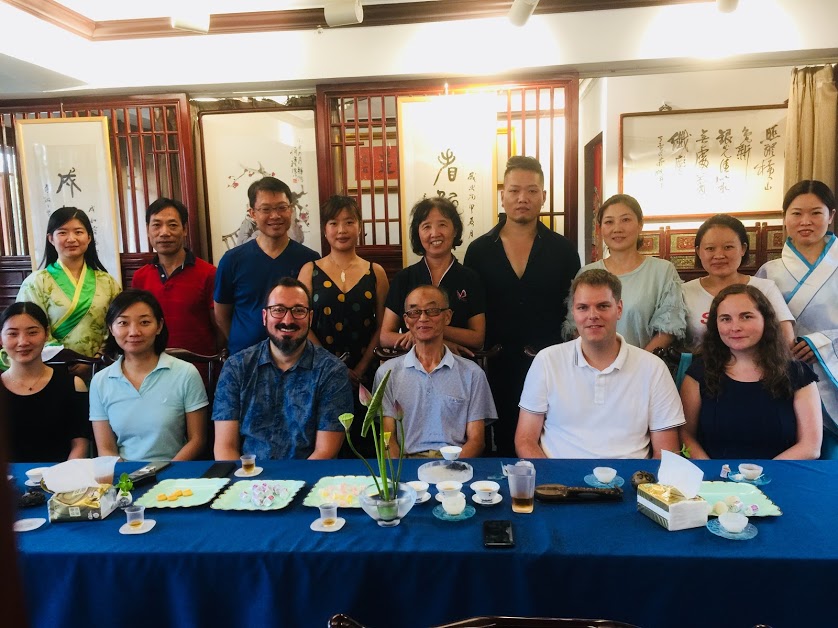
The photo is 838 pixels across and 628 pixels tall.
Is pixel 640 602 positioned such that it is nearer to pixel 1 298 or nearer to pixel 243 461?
pixel 243 461

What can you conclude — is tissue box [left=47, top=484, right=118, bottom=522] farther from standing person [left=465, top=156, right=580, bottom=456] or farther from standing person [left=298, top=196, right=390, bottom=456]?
standing person [left=465, top=156, right=580, bottom=456]

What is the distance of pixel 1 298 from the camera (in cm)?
378

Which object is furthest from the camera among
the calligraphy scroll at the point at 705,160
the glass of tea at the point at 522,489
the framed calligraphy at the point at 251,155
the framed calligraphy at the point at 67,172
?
the calligraphy scroll at the point at 705,160

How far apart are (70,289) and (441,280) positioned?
1.71 metres

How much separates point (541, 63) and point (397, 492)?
2637 mm

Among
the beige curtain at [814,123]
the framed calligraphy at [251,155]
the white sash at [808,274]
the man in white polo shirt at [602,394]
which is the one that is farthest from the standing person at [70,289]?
the beige curtain at [814,123]

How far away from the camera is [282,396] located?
6.81 ft

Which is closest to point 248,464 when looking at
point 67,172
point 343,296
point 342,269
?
point 343,296

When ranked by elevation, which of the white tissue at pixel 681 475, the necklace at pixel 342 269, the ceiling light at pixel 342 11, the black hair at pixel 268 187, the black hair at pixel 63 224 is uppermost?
the ceiling light at pixel 342 11

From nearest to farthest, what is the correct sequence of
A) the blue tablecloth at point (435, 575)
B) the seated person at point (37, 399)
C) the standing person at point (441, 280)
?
the blue tablecloth at point (435, 575), the seated person at point (37, 399), the standing person at point (441, 280)

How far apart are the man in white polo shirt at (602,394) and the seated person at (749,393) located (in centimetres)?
13

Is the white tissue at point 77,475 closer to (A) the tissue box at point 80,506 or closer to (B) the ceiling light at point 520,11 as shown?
(A) the tissue box at point 80,506

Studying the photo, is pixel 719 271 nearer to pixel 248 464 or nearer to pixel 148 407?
pixel 248 464

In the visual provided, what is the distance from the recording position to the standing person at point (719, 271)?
2.40 metres
